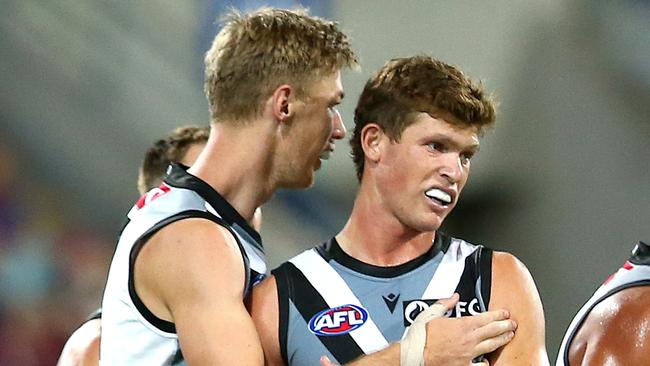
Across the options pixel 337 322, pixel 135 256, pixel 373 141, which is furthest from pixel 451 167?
pixel 135 256

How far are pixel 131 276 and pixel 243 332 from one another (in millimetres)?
345

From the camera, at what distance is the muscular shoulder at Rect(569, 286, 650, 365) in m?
2.84

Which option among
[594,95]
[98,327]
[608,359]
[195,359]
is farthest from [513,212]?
[195,359]

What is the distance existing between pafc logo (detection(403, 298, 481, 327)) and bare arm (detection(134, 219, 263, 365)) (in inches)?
13.4

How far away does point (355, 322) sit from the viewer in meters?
2.71

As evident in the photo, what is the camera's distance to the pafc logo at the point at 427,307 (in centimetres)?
268

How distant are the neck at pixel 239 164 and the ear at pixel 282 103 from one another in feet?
0.14

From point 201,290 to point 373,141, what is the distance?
0.53 metres

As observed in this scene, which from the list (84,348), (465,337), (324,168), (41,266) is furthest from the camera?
(324,168)

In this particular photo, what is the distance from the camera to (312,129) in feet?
9.95

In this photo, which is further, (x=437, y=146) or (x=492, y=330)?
(x=437, y=146)

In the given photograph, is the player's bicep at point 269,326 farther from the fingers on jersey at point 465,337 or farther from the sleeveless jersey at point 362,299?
the fingers on jersey at point 465,337

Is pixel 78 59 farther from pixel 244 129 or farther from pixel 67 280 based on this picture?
pixel 244 129

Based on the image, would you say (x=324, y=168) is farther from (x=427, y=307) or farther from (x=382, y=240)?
(x=427, y=307)
